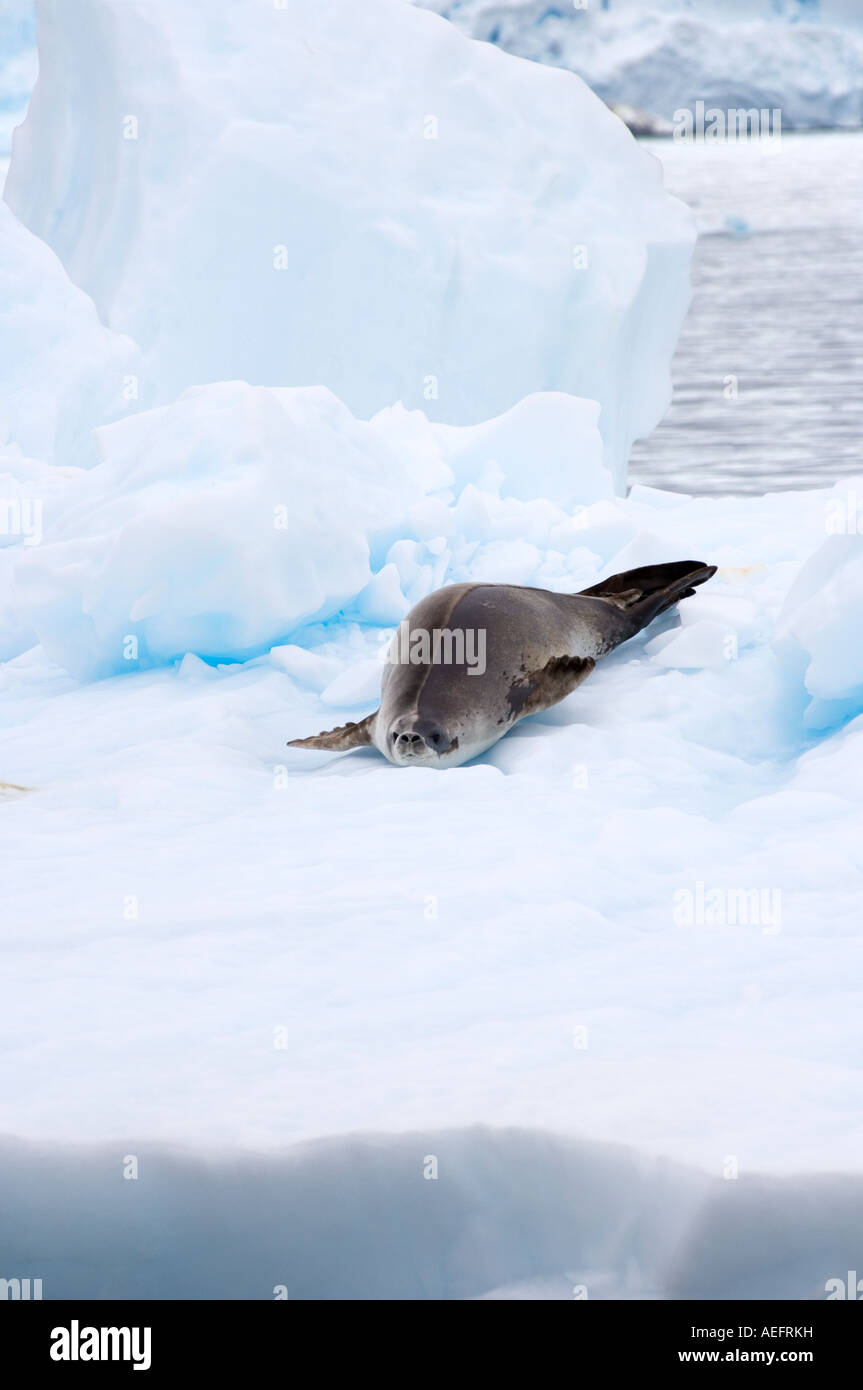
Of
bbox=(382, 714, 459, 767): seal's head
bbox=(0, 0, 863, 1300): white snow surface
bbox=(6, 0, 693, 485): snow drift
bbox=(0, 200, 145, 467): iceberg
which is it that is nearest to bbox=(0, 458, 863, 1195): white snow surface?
bbox=(0, 0, 863, 1300): white snow surface

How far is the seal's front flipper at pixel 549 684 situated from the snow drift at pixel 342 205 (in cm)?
482

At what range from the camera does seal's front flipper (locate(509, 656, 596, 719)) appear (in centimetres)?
399

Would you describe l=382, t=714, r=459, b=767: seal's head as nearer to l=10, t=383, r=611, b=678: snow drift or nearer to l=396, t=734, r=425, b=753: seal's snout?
l=396, t=734, r=425, b=753: seal's snout

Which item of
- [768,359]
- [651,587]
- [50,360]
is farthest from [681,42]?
[651,587]

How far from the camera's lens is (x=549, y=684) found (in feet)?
13.3

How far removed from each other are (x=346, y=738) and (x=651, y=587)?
1410 millimetres

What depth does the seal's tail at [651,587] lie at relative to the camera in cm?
469

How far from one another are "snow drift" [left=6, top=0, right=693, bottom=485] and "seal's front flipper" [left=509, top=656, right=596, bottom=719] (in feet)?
15.8

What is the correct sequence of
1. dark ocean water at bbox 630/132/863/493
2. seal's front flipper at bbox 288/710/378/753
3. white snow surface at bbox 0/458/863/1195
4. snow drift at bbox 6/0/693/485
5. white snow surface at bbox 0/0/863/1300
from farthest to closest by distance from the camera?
1. dark ocean water at bbox 630/132/863/493
2. snow drift at bbox 6/0/693/485
3. seal's front flipper at bbox 288/710/378/753
4. white snow surface at bbox 0/458/863/1195
5. white snow surface at bbox 0/0/863/1300

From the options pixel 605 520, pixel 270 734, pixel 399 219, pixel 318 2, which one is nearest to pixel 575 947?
pixel 270 734

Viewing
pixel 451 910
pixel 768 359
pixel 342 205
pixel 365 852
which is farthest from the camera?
pixel 768 359

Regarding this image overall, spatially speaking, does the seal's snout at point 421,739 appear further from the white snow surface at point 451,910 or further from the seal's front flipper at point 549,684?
the seal's front flipper at point 549,684

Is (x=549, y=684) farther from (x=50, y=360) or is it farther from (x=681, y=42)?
(x=681, y=42)

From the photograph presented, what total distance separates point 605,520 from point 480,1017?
359 centimetres
